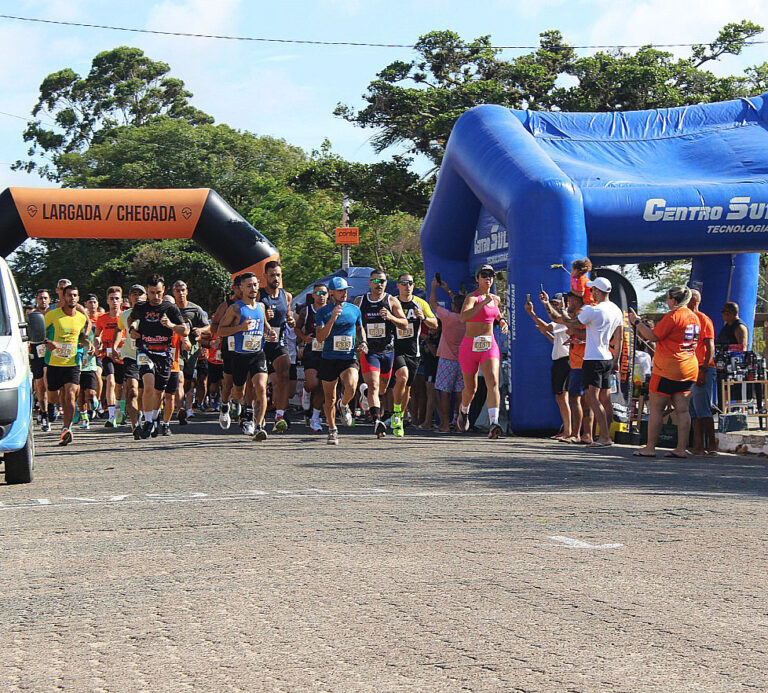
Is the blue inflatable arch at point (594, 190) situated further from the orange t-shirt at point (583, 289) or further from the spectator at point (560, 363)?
the orange t-shirt at point (583, 289)

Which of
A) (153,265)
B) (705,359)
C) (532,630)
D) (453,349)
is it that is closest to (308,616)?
(532,630)

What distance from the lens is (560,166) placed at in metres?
17.0

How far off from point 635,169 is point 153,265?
42424mm

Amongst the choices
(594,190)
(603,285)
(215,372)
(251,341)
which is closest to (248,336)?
(251,341)

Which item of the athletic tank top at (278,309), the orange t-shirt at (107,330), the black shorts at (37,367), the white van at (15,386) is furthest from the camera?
the black shorts at (37,367)

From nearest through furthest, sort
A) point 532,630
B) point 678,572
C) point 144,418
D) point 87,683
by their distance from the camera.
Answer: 1. point 87,683
2. point 532,630
3. point 678,572
4. point 144,418

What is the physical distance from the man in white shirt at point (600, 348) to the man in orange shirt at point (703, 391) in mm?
989

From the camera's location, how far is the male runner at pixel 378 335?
14.9m

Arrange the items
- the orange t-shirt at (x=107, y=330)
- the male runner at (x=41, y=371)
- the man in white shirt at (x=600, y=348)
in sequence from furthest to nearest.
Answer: the orange t-shirt at (x=107, y=330)
the male runner at (x=41, y=371)
the man in white shirt at (x=600, y=348)

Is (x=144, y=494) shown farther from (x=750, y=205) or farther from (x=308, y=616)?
(x=750, y=205)

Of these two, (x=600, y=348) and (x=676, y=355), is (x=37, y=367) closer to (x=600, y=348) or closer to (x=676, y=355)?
(x=600, y=348)

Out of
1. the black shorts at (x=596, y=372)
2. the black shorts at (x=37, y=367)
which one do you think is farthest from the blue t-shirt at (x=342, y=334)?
the black shorts at (x=37, y=367)

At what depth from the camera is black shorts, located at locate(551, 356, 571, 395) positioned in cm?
1491

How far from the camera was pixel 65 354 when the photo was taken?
46.9ft
